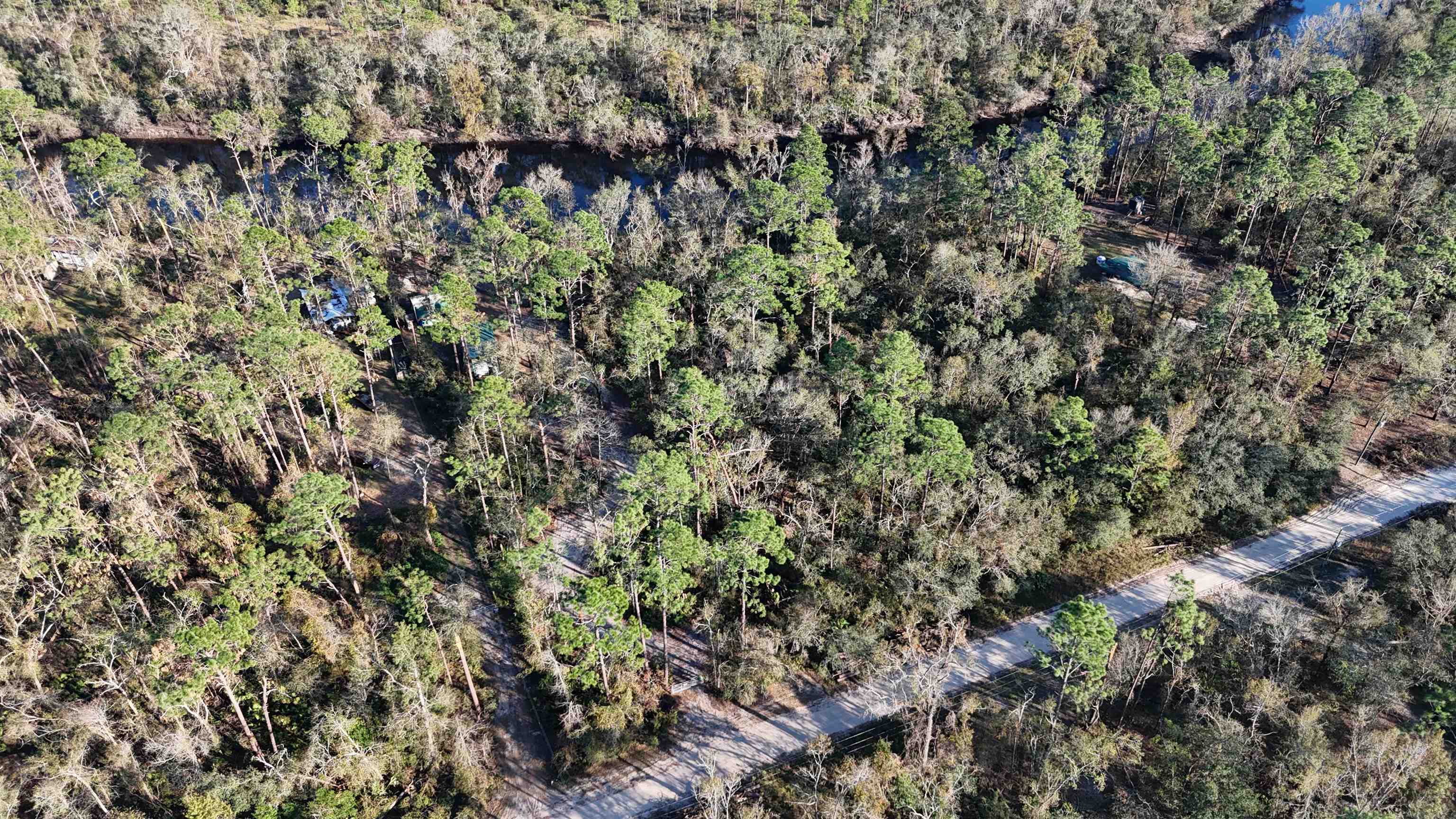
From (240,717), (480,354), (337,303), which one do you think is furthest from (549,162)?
(240,717)

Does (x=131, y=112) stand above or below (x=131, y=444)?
above

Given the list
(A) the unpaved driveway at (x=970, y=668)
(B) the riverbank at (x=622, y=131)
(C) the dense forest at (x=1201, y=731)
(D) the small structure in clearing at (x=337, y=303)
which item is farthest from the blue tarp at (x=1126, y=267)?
(D) the small structure in clearing at (x=337, y=303)

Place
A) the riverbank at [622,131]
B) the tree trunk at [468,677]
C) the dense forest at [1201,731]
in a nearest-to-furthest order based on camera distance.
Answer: the dense forest at [1201,731]
the tree trunk at [468,677]
the riverbank at [622,131]

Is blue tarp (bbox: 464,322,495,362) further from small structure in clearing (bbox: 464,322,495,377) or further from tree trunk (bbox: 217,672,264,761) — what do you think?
tree trunk (bbox: 217,672,264,761)

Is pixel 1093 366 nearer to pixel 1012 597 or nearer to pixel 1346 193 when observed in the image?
pixel 1012 597

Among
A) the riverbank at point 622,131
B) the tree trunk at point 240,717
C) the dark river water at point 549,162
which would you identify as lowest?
the tree trunk at point 240,717

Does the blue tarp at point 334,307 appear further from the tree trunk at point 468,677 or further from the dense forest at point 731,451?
the tree trunk at point 468,677

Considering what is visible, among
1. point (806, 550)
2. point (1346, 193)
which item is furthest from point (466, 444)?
point (1346, 193)
